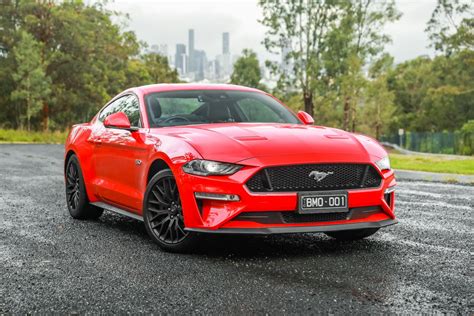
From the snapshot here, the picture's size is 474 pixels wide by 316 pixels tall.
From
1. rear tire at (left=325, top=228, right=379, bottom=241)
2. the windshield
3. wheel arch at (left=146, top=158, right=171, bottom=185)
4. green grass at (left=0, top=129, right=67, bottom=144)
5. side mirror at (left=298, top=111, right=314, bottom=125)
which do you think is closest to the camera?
wheel arch at (left=146, top=158, right=171, bottom=185)

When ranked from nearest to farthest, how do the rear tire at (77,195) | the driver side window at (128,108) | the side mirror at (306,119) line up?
the driver side window at (128,108), the side mirror at (306,119), the rear tire at (77,195)

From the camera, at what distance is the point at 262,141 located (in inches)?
232

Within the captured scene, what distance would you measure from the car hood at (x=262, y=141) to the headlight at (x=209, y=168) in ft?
0.14

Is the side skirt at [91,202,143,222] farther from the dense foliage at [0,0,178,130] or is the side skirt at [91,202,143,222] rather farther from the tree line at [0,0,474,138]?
the dense foliage at [0,0,178,130]

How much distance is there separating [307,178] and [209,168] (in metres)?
0.80

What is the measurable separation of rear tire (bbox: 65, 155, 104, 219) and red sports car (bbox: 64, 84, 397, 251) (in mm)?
1048

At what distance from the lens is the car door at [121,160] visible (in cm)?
674

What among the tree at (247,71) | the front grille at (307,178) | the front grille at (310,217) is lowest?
the front grille at (310,217)

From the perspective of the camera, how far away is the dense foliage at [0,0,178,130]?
5591 cm

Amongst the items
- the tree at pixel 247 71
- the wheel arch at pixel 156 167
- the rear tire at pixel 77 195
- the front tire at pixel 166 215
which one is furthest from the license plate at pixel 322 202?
the tree at pixel 247 71

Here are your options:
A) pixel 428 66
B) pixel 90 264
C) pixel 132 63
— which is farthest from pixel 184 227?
pixel 428 66

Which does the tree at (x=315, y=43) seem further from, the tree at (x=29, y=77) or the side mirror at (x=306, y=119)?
the side mirror at (x=306, y=119)

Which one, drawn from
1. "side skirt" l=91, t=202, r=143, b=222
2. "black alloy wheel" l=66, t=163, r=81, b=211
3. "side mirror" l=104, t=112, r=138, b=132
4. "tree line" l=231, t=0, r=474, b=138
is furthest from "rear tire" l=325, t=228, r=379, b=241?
"tree line" l=231, t=0, r=474, b=138

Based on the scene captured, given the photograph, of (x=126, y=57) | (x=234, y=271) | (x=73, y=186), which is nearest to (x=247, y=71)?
(x=126, y=57)
